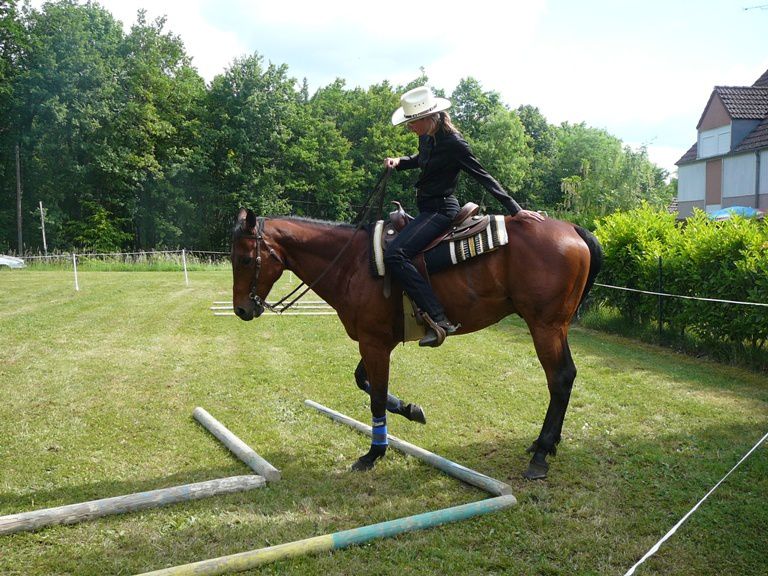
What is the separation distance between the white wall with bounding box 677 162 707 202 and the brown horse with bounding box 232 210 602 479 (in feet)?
92.8

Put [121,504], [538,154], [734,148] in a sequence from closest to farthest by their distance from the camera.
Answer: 1. [121,504]
2. [734,148]
3. [538,154]

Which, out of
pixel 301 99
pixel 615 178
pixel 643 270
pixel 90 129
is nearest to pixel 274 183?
pixel 90 129

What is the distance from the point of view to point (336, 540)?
3.50 m

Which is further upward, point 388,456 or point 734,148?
point 734,148

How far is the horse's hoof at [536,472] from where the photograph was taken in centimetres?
462

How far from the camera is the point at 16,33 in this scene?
126ft

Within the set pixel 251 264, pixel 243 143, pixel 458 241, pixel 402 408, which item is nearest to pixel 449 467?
pixel 402 408

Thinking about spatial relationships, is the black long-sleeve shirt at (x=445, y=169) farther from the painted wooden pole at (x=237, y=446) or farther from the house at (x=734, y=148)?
the house at (x=734, y=148)

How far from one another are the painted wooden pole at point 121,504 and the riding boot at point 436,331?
67.8 inches

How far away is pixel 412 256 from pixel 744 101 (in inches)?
1105

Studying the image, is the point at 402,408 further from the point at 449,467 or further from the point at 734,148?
the point at 734,148

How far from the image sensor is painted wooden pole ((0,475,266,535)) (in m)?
3.74

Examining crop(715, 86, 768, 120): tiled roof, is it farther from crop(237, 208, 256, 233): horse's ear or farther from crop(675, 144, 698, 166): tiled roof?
crop(237, 208, 256, 233): horse's ear

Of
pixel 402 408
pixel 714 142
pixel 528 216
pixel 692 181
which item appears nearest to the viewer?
pixel 528 216
